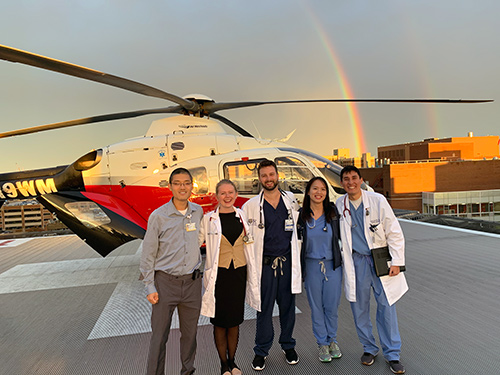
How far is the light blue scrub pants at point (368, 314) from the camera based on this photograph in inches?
101

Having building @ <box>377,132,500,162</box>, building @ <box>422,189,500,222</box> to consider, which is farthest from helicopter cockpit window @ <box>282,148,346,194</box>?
building @ <box>377,132,500,162</box>

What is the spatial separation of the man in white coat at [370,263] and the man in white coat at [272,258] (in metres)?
0.48

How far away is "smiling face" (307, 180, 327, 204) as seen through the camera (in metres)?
2.63

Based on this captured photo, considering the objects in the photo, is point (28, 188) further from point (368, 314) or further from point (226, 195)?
point (368, 314)

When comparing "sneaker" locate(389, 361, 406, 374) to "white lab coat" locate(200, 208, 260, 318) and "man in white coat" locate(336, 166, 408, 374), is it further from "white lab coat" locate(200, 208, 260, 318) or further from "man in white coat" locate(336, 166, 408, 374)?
"white lab coat" locate(200, 208, 260, 318)

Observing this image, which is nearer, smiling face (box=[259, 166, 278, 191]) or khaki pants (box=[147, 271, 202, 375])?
khaki pants (box=[147, 271, 202, 375])

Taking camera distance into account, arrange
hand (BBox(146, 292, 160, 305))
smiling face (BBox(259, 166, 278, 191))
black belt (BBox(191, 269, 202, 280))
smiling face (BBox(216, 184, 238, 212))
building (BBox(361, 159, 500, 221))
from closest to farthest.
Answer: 1. hand (BBox(146, 292, 160, 305))
2. black belt (BBox(191, 269, 202, 280))
3. smiling face (BBox(216, 184, 238, 212))
4. smiling face (BBox(259, 166, 278, 191))
5. building (BBox(361, 159, 500, 221))

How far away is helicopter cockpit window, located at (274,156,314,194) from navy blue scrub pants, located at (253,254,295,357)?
2.46 m

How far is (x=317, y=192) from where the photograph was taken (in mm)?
2633

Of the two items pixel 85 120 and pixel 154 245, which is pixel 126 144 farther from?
pixel 154 245

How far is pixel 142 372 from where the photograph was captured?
8.58ft

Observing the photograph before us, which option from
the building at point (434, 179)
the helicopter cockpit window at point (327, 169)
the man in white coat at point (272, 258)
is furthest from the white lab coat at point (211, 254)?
the building at point (434, 179)

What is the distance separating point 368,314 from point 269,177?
152 cm

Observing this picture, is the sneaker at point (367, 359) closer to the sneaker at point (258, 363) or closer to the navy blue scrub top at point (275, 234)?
the sneaker at point (258, 363)
